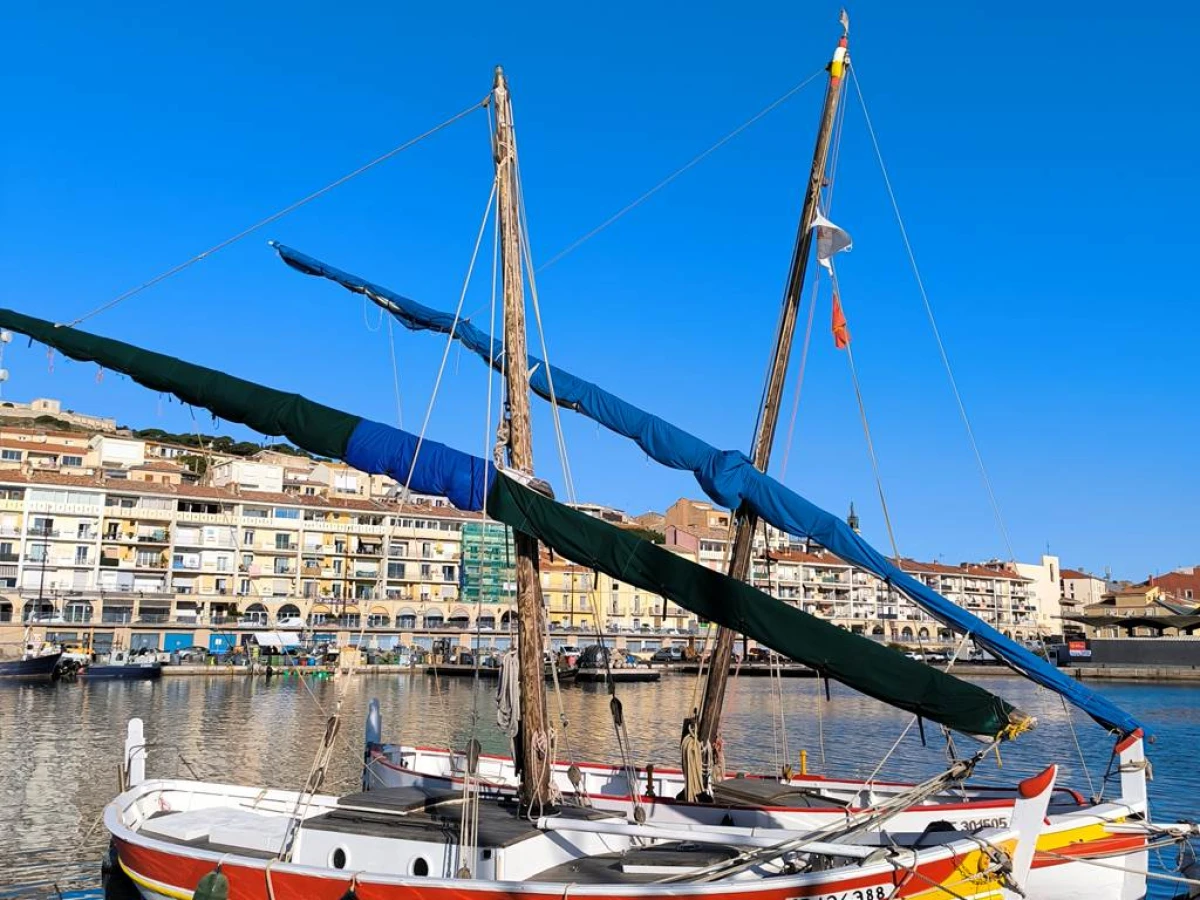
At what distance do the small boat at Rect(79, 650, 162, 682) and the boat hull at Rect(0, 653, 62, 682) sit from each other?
8.30ft

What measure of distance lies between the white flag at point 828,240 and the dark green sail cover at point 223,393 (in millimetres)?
10744

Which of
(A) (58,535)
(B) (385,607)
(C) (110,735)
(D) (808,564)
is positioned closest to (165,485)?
(A) (58,535)

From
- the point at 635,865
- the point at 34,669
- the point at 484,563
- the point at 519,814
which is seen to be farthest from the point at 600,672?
the point at 635,865

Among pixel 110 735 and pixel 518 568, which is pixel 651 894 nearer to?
pixel 518 568

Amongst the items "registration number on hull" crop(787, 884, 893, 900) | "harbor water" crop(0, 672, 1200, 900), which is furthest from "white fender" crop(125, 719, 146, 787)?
"registration number on hull" crop(787, 884, 893, 900)

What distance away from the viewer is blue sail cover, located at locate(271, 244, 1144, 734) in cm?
1714

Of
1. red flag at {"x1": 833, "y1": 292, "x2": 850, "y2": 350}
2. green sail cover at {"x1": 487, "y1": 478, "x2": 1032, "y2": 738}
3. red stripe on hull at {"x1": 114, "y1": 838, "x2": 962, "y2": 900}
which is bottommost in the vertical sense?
red stripe on hull at {"x1": 114, "y1": 838, "x2": 962, "y2": 900}

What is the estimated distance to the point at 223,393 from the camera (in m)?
17.4

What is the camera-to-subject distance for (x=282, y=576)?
10919 centimetres

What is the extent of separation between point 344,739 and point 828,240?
32110mm

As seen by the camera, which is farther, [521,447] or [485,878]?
[521,447]

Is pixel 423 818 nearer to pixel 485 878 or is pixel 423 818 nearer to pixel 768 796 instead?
pixel 485 878

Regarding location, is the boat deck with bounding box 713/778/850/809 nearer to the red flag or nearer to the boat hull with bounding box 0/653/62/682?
the red flag

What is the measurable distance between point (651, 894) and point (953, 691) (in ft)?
14.9
